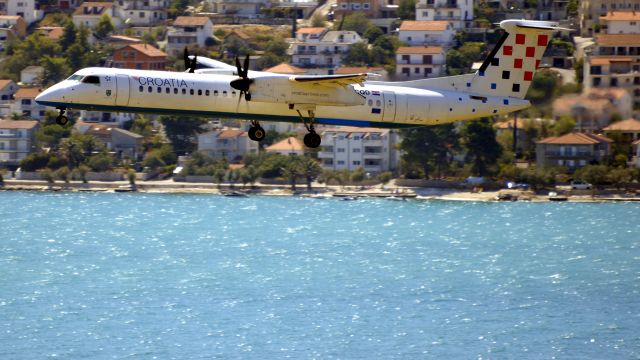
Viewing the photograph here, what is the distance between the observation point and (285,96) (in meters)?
57.0

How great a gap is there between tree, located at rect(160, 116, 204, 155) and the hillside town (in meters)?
0.09

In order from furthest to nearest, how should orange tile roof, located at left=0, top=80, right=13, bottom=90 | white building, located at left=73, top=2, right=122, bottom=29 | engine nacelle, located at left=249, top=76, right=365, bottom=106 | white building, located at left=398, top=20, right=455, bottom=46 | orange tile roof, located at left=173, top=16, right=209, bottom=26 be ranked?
white building, located at left=73, top=2, right=122, bottom=29, orange tile roof, located at left=173, top=16, right=209, bottom=26, orange tile roof, located at left=0, top=80, right=13, bottom=90, white building, located at left=398, top=20, right=455, bottom=46, engine nacelle, located at left=249, top=76, right=365, bottom=106

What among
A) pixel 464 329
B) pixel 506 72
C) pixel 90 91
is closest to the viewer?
pixel 90 91

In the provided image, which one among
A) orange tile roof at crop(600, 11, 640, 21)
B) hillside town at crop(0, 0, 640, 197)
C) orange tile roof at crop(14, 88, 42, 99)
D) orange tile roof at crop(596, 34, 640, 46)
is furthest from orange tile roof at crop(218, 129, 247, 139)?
orange tile roof at crop(600, 11, 640, 21)

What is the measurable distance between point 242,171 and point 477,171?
45.5 ft

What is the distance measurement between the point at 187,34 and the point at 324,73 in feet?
39.8

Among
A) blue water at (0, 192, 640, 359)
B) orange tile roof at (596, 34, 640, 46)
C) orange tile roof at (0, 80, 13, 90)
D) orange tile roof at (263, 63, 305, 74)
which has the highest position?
orange tile roof at (596, 34, 640, 46)

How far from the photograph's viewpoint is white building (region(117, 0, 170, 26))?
141125 millimetres

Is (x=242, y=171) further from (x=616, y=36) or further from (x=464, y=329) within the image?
(x=464, y=329)

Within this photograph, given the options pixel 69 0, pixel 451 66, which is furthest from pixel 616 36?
pixel 69 0

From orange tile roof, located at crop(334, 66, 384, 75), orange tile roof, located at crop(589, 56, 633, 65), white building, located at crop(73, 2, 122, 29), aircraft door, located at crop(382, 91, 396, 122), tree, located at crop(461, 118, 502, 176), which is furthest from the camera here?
white building, located at crop(73, 2, 122, 29)

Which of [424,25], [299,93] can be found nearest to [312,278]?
[299,93]

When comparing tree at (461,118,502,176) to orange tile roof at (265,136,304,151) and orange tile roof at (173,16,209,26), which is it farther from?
orange tile roof at (173,16,209,26)

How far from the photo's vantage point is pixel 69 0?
145625 millimetres
